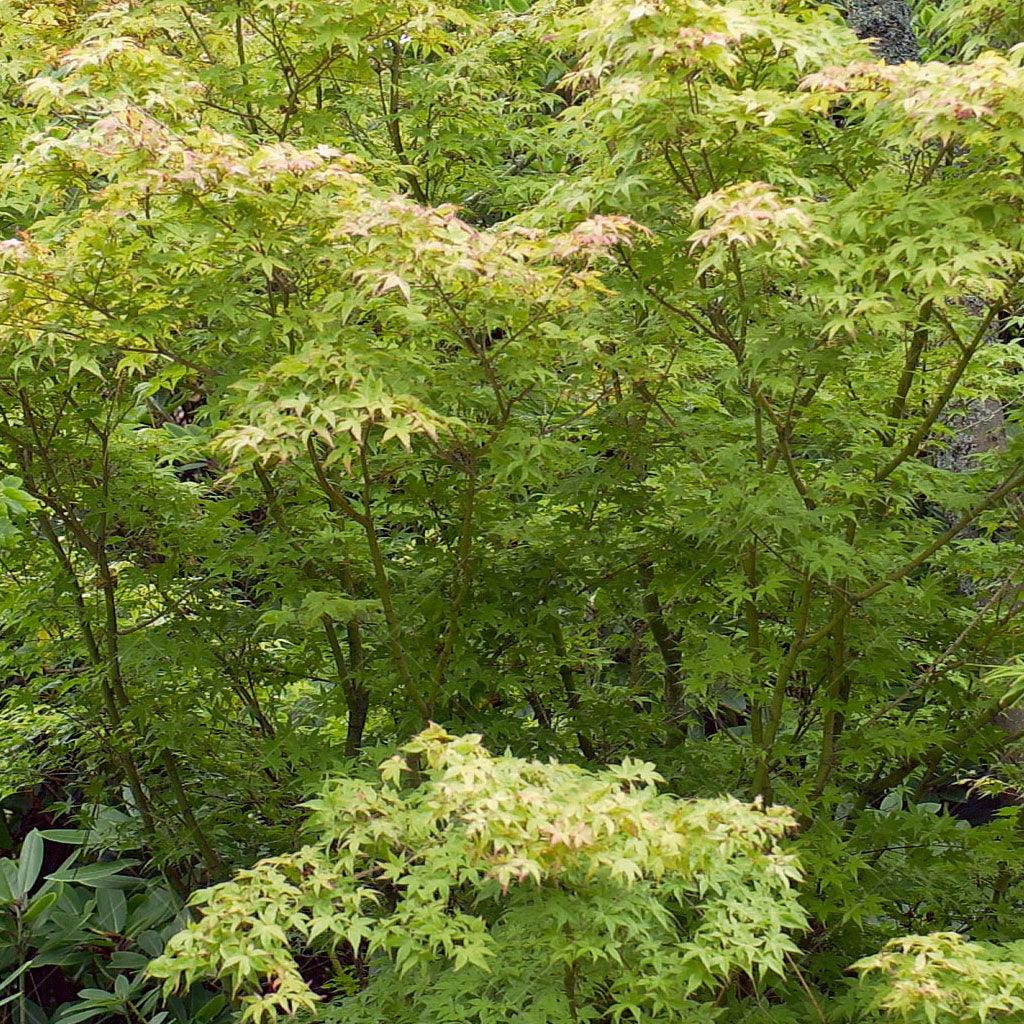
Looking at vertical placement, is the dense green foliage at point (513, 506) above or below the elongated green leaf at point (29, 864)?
above

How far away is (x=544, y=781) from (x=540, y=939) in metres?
0.30

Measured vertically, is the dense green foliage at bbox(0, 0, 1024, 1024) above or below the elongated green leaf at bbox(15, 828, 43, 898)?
above

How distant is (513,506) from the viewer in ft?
12.8

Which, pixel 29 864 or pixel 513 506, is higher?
pixel 513 506

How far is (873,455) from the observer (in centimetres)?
343

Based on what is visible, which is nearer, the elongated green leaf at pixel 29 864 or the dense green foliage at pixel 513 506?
the dense green foliage at pixel 513 506

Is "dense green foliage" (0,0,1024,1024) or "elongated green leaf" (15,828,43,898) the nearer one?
"dense green foliage" (0,0,1024,1024)

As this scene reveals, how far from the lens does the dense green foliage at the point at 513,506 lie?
7.97 ft

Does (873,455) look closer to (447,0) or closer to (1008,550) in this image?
(1008,550)

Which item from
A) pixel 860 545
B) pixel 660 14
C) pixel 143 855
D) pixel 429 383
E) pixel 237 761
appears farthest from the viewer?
pixel 143 855

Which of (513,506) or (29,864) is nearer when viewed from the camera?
(513,506)

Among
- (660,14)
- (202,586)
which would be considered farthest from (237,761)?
(660,14)

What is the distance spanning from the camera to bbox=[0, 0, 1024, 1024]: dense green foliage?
2428mm

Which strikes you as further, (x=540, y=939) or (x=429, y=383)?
(x=429, y=383)
